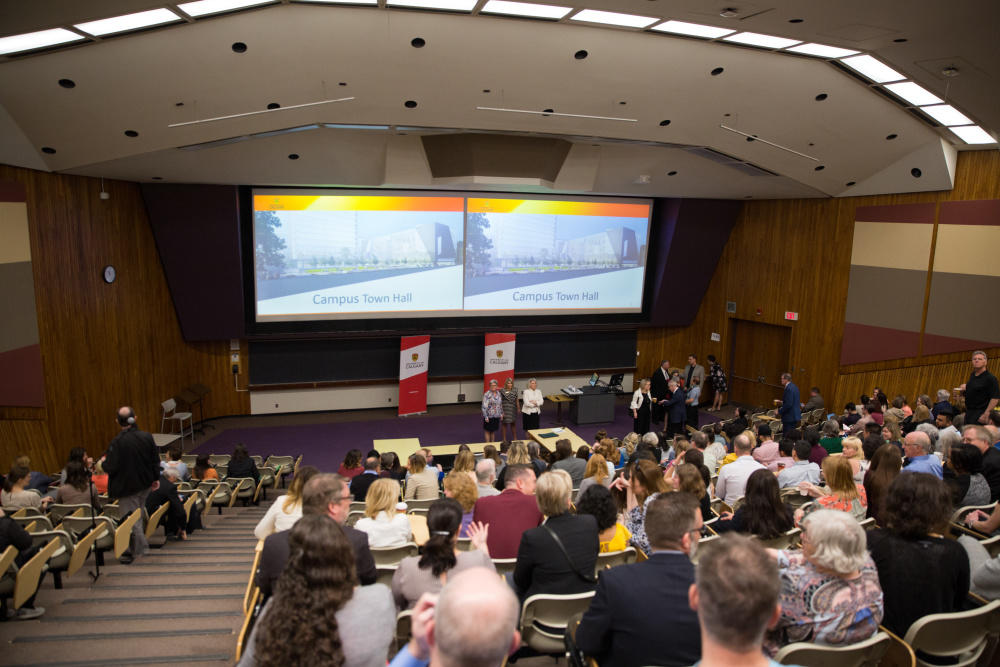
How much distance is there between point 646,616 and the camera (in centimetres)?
229

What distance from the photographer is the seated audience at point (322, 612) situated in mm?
1918

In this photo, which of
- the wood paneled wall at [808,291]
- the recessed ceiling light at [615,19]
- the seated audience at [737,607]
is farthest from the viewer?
the wood paneled wall at [808,291]

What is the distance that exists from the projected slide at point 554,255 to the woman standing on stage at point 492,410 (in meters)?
2.49

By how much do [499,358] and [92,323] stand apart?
7400 mm

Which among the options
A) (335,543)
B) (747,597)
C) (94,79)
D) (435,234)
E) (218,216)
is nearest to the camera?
(747,597)

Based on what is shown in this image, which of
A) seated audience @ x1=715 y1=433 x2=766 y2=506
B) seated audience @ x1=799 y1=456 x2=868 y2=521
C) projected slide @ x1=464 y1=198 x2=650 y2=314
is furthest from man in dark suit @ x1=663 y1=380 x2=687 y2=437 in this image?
seated audience @ x1=799 y1=456 x2=868 y2=521

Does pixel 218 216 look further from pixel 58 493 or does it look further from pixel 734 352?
pixel 734 352

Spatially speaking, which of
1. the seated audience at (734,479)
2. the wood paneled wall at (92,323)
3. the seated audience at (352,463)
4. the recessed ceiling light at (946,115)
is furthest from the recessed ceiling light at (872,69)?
the wood paneled wall at (92,323)

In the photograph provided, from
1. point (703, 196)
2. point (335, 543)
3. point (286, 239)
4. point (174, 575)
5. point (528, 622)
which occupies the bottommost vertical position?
point (174, 575)

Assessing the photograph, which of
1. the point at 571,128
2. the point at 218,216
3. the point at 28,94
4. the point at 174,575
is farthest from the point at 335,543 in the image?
the point at 218,216

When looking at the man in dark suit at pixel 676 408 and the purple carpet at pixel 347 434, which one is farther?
the man in dark suit at pixel 676 408

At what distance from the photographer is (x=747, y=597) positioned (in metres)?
1.60

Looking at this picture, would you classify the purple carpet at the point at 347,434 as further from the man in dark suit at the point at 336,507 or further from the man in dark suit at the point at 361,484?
the man in dark suit at the point at 336,507

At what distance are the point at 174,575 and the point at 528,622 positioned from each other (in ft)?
10.1
